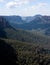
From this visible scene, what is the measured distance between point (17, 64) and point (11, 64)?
366 inches

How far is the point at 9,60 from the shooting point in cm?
19838

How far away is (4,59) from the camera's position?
19912 centimetres

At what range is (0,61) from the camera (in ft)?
630

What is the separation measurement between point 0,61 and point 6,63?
7049 mm

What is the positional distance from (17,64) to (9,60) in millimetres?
8780

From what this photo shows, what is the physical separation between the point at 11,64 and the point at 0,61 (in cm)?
1130

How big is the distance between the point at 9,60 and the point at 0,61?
32.7 ft

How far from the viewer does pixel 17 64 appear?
19538 centimetres

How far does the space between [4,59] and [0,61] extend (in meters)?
7.75

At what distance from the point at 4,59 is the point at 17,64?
1351 cm

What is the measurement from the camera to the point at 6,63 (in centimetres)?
18812

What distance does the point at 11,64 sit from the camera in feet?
616
